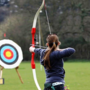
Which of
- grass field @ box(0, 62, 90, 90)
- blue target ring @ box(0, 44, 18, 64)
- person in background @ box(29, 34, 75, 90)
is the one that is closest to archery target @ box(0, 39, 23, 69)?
blue target ring @ box(0, 44, 18, 64)

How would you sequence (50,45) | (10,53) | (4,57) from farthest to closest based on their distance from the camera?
(10,53), (4,57), (50,45)

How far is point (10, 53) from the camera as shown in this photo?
10.3 metres

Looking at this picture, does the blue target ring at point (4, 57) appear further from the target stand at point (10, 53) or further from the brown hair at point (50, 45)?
the brown hair at point (50, 45)

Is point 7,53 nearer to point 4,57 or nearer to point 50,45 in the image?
point 4,57

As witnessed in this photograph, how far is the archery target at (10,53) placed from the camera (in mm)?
10008

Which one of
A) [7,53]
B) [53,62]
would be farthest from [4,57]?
[53,62]

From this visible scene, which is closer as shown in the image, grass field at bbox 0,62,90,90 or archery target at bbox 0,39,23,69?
grass field at bbox 0,62,90,90

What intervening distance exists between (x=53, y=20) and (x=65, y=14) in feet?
4.28

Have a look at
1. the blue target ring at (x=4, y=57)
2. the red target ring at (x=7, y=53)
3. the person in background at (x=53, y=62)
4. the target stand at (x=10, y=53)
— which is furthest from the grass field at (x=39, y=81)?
the person in background at (x=53, y=62)

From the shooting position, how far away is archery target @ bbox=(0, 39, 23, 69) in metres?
10.0

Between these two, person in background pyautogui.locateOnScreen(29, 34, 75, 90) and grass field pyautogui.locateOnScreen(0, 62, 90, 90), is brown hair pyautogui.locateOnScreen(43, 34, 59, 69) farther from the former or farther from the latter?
grass field pyautogui.locateOnScreen(0, 62, 90, 90)

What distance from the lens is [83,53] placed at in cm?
3203

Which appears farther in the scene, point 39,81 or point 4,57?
point 39,81

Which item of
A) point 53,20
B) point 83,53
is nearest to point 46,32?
point 53,20
